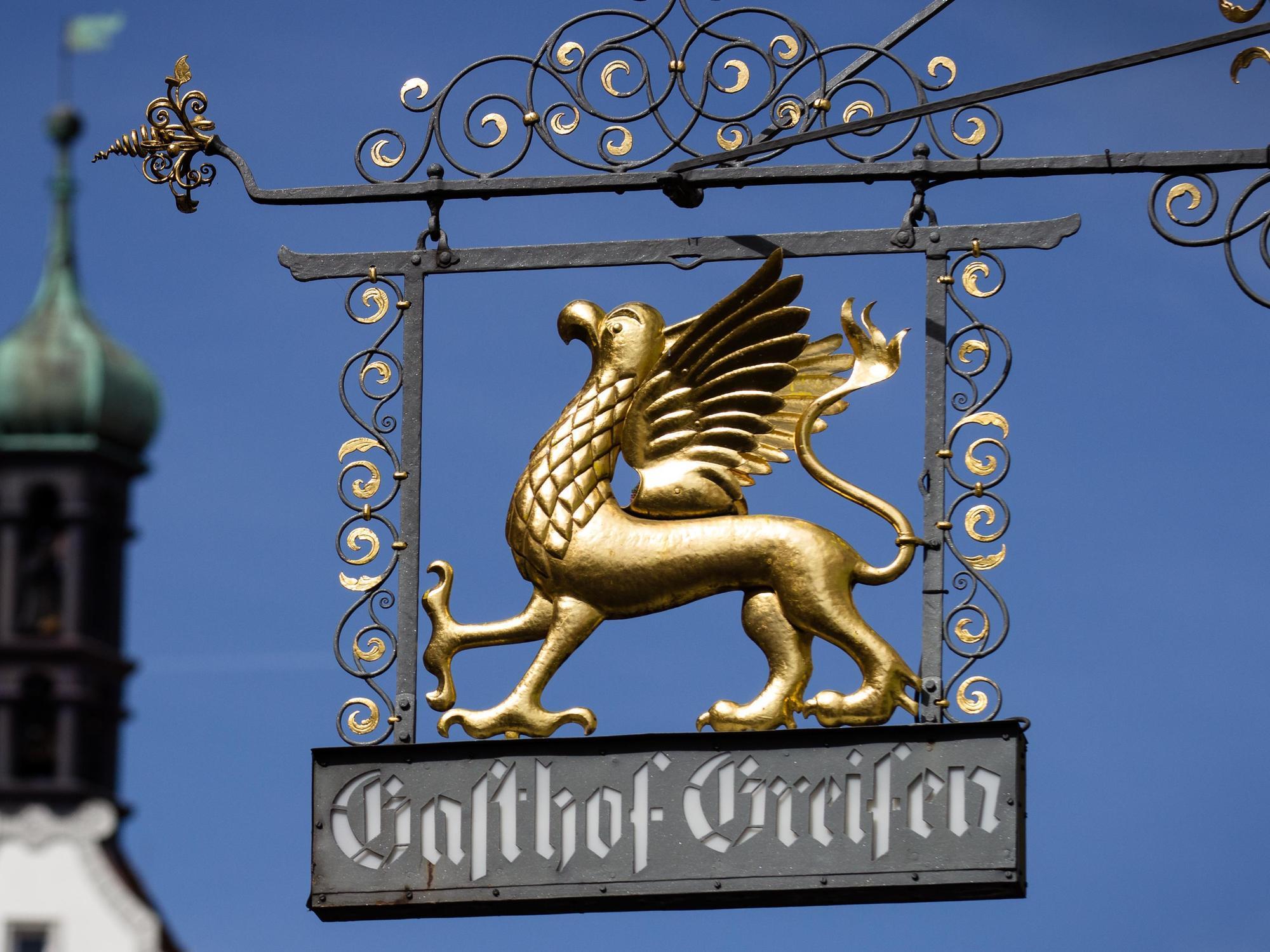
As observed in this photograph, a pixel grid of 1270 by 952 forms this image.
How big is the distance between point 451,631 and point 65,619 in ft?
4.34

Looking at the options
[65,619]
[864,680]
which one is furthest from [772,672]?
[65,619]

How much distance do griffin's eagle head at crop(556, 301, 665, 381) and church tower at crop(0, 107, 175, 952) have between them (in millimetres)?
1498

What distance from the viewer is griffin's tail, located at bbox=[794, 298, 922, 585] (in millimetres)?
23484

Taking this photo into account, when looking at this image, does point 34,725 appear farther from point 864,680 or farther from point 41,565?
point 864,680

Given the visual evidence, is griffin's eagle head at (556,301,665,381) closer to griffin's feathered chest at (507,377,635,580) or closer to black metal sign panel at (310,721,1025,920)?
griffin's feathered chest at (507,377,635,580)

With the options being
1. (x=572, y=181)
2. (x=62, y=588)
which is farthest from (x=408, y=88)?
(x=62, y=588)

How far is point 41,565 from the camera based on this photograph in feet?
76.1

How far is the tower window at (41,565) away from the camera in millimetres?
23094

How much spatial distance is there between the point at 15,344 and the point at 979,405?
317 centimetres

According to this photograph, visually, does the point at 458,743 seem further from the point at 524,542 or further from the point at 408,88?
the point at 408,88

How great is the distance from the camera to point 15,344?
23438 millimetres

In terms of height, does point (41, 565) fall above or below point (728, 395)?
below

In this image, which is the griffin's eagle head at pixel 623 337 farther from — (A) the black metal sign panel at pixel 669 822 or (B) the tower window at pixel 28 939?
(B) the tower window at pixel 28 939

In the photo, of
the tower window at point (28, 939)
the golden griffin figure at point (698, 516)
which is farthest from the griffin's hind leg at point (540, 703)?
the tower window at point (28, 939)
